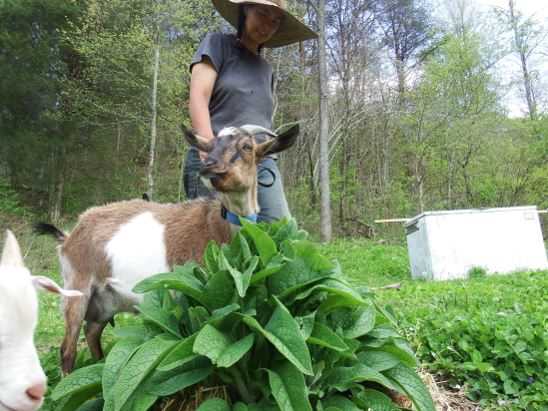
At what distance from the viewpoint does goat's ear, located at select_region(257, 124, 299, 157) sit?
3064 mm

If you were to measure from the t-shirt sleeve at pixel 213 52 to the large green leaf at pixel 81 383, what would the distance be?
6.53ft

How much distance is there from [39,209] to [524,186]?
18389 millimetres

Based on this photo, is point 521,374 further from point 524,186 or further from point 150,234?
point 524,186

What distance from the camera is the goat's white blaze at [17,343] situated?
63.1 inches

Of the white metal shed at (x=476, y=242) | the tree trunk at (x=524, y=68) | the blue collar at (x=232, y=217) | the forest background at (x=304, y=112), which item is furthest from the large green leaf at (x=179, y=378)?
the tree trunk at (x=524, y=68)

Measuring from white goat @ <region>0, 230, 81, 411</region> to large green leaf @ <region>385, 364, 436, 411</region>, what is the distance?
130 cm

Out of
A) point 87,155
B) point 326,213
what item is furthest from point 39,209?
point 326,213

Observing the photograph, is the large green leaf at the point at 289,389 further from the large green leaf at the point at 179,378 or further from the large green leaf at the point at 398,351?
the large green leaf at the point at 398,351

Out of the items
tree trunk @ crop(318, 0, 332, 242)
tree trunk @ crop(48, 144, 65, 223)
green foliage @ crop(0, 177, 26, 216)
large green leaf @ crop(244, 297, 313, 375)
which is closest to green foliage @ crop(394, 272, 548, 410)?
large green leaf @ crop(244, 297, 313, 375)

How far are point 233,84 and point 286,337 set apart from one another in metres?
1.99

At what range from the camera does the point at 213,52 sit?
317 centimetres

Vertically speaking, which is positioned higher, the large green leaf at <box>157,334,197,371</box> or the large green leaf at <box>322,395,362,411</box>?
the large green leaf at <box>157,334,197,371</box>

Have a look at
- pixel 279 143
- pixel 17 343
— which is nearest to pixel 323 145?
pixel 279 143

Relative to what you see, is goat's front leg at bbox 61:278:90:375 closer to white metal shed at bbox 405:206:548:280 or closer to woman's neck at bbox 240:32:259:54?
woman's neck at bbox 240:32:259:54
